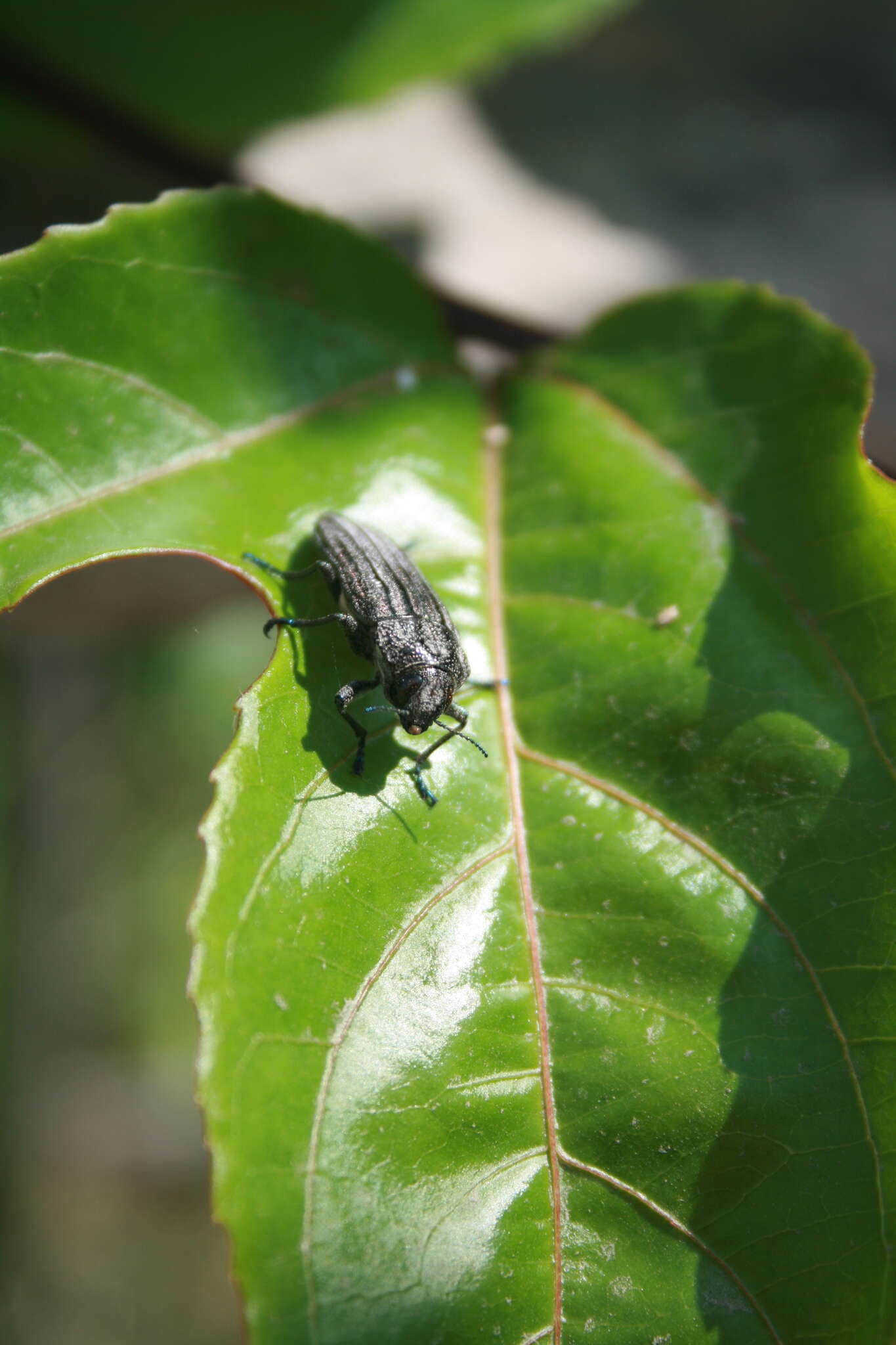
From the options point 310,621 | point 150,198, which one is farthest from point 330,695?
point 150,198

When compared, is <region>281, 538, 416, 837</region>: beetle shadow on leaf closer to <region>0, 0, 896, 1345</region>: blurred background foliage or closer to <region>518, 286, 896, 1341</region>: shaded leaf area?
<region>518, 286, 896, 1341</region>: shaded leaf area

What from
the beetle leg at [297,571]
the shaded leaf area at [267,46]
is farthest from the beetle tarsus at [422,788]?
the shaded leaf area at [267,46]

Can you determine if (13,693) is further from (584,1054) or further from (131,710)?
(584,1054)

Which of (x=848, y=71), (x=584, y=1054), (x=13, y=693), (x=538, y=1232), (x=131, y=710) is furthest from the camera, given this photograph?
(x=131, y=710)

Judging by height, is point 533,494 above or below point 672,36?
below

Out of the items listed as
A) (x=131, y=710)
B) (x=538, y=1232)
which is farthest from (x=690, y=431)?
(x=131, y=710)

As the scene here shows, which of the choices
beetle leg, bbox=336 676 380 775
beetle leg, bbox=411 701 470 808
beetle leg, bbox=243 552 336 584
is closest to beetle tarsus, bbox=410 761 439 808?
beetle leg, bbox=411 701 470 808

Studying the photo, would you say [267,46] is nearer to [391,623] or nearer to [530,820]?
[391,623]
